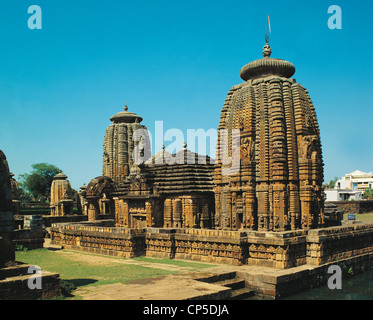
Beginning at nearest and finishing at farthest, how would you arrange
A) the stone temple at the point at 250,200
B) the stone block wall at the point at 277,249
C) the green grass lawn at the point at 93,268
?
the green grass lawn at the point at 93,268 → the stone block wall at the point at 277,249 → the stone temple at the point at 250,200

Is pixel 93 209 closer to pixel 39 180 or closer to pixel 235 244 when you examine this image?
pixel 235 244

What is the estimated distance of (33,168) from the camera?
237ft

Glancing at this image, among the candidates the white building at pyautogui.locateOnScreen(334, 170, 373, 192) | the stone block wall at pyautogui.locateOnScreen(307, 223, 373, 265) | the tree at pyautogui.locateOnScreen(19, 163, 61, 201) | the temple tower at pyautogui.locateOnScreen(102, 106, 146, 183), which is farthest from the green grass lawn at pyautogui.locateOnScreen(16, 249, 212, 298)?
the white building at pyautogui.locateOnScreen(334, 170, 373, 192)

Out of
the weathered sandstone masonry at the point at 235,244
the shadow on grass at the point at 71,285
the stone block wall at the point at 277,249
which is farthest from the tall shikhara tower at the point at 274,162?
the shadow on grass at the point at 71,285

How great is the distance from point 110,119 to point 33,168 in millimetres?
→ 42264

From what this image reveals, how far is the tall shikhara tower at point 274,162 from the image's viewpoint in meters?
17.4

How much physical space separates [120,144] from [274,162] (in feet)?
64.5

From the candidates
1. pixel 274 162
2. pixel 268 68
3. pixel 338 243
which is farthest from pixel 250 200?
pixel 268 68

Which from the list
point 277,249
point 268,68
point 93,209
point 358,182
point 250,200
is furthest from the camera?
point 358,182

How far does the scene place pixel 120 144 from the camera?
34.4 metres

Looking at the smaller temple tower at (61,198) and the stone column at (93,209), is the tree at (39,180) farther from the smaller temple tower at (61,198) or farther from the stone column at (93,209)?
the stone column at (93,209)

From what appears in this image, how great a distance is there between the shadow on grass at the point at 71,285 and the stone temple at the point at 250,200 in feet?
15.2
